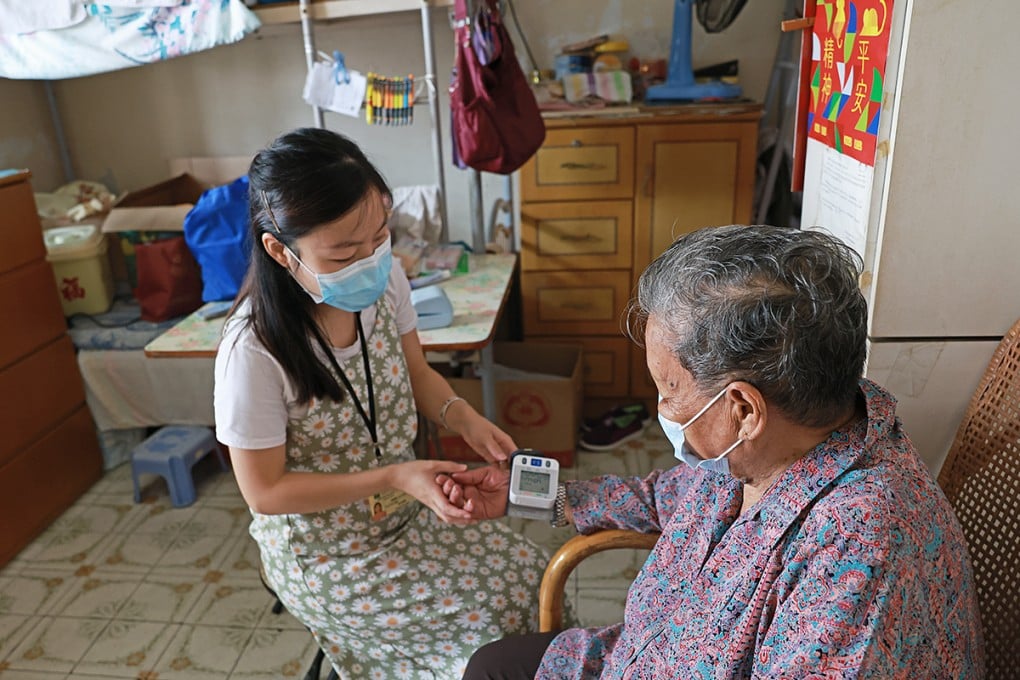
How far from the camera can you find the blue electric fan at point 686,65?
271 cm

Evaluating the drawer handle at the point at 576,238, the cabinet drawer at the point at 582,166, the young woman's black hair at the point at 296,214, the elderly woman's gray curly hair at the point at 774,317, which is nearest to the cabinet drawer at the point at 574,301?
the drawer handle at the point at 576,238

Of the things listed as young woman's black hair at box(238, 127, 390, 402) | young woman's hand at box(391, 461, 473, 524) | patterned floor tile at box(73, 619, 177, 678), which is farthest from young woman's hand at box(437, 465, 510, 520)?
patterned floor tile at box(73, 619, 177, 678)

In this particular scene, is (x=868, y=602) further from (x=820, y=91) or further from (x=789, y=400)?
(x=820, y=91)

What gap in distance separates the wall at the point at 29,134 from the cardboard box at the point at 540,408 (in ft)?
6.69

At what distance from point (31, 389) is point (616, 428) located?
207 centimetres

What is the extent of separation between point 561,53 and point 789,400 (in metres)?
2.49

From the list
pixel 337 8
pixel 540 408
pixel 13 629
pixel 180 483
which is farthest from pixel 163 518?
pixel 337 8

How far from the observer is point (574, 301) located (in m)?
2.96

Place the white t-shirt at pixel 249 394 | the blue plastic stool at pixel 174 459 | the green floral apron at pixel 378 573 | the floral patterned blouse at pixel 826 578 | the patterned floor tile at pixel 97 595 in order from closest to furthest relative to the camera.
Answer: the floral patterned blouse at pixel 826 578, the white t-shirt at pixel 249 394, the green floral apron at pixel 378 573, the patterned floor tile at pixel 97 595, the blue plastic stool at pixel 174 459

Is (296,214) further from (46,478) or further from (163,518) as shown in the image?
(46,478)

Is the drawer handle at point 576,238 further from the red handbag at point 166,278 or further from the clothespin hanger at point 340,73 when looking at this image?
the red handbag at point 166,278

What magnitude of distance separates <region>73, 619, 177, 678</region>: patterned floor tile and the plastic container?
1278 millimetres

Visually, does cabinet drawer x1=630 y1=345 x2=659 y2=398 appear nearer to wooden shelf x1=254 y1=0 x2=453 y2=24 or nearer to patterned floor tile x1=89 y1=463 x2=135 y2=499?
wooden shelf x1=254 y1=0 x2=453 y2=24

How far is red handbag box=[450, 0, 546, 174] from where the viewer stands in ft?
7.91
